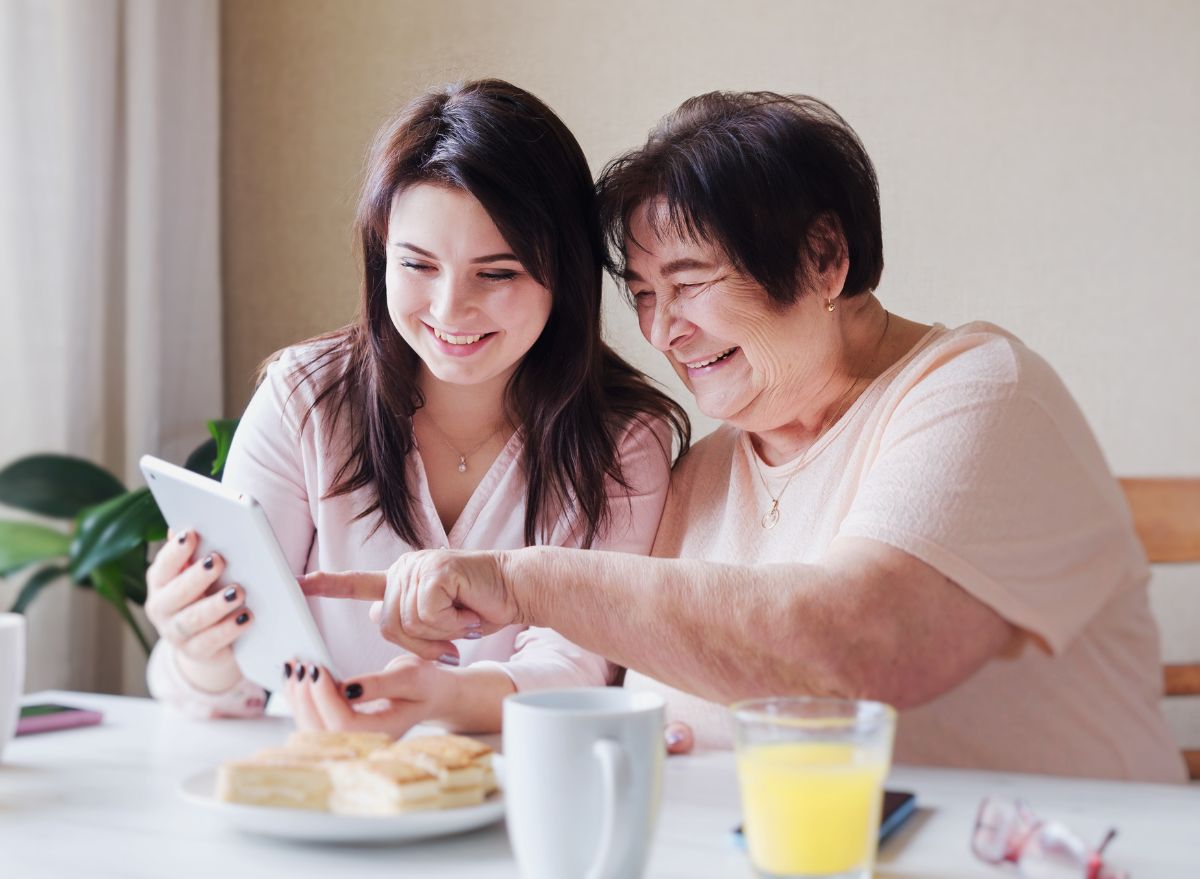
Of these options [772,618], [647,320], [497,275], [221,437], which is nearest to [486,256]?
[497,275]

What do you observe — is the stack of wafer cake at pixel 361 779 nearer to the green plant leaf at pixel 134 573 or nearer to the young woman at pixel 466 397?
the young woman at pixel 466 397

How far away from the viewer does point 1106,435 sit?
2.37 metres

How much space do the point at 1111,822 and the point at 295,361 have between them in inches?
45.6

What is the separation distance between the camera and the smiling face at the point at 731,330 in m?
1.38

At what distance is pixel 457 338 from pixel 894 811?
88 centimetres

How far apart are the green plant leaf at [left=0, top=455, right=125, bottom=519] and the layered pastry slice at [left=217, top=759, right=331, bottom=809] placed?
195 cm

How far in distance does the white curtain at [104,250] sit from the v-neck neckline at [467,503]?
142cm

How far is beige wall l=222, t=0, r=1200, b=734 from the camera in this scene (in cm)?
231

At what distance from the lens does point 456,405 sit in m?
1.71

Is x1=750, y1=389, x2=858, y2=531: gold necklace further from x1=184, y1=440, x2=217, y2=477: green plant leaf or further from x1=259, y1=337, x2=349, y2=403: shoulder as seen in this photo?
x1=184, y1=440, x2=217, y2=477: green plant leaf

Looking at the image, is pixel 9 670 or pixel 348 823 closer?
pixel 348 823

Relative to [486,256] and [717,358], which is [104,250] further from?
[717,358]

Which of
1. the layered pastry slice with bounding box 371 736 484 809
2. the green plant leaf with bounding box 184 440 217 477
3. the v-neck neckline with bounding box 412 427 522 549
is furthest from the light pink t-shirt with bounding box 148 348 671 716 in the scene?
the green plant leaf with bounding box 184 440 217 477

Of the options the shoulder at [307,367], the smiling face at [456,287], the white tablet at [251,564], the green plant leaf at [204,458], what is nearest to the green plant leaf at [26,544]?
the green plant leaf at [204,458]
